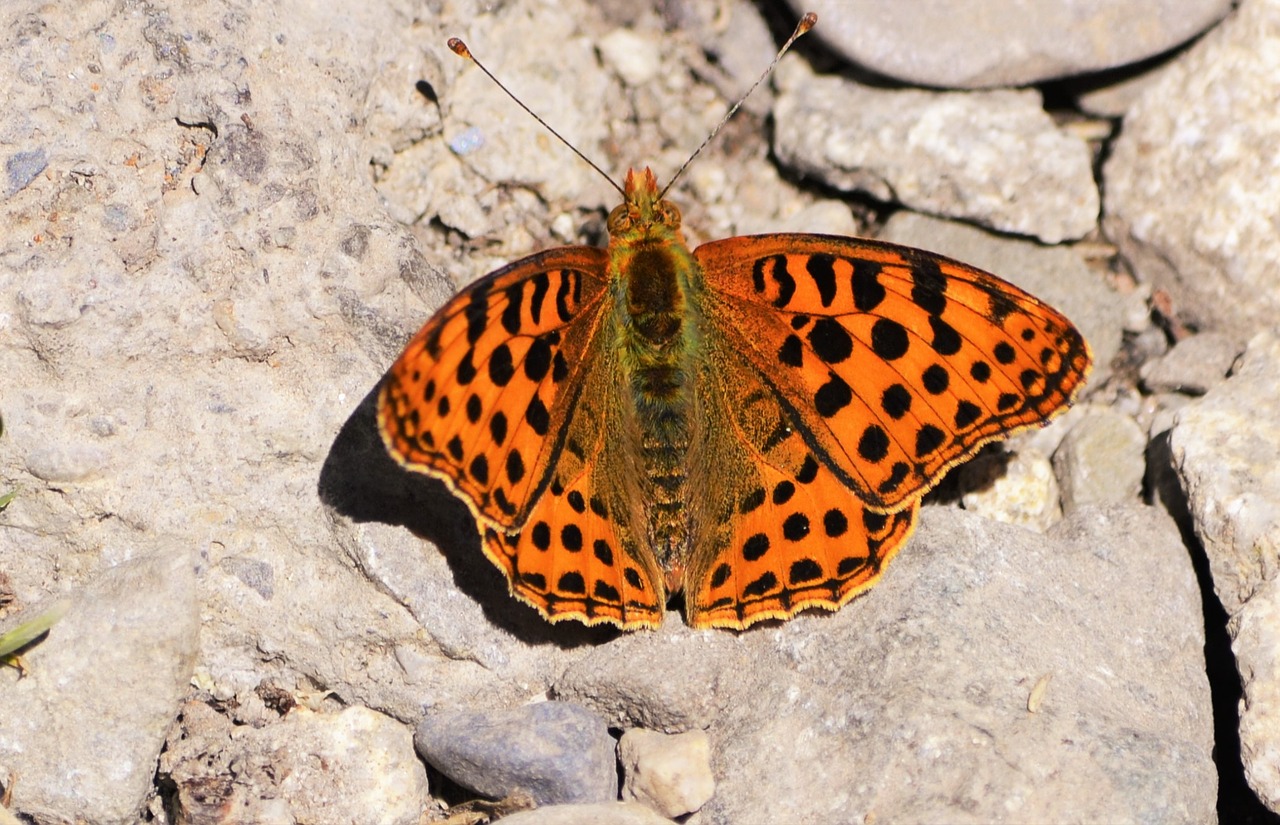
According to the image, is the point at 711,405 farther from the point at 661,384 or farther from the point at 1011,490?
the point at 1011,490

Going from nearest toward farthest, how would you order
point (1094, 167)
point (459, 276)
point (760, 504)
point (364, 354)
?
point (760, 504) → point (364, 354) → point (459, 276) → point (1094, 167)

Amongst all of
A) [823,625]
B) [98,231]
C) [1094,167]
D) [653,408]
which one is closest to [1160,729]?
[823,625]

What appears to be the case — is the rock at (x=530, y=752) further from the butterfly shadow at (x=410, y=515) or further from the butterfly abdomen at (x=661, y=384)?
the butterfly abdomen at (x=661, y=384)

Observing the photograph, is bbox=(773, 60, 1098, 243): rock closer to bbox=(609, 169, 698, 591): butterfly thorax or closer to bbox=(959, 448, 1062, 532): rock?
bbox=(959, 448, 1062, 532): rock

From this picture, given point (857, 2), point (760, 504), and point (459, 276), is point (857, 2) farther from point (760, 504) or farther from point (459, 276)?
point (760, 504)

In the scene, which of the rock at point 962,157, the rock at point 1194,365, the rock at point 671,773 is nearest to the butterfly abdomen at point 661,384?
Result: the rock at point 671,773

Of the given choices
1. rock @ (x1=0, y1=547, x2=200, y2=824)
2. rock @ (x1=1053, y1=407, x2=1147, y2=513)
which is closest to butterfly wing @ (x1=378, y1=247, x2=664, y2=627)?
rock @ (x1=0, y1=547, x2=200, y2=824)
